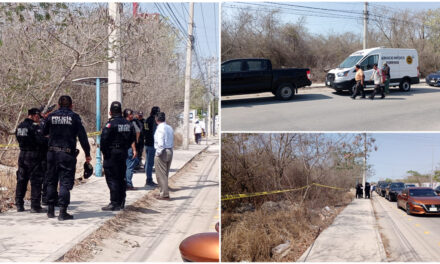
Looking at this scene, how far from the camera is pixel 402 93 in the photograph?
53.3 ft

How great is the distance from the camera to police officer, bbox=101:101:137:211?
7.36 m

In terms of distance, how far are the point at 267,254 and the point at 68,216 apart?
13.5 ft

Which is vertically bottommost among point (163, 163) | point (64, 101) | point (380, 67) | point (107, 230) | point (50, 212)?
point (107, 230)

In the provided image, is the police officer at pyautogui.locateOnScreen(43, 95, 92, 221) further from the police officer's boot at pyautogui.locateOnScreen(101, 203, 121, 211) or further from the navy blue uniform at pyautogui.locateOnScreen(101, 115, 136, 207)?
the police officer's boot at pyautogui.locateOnScreen(101, 203, 121, 211)

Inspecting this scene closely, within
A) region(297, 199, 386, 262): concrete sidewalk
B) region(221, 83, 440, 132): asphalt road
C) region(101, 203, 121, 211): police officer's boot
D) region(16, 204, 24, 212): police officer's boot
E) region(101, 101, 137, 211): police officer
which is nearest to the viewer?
region(297, 199, 386, 262): concrete sidewalk

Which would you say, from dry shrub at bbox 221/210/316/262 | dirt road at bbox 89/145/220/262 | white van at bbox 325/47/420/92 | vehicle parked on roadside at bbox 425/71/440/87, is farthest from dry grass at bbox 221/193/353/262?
vehicle parked on roadside at bbox 425/71/440/87

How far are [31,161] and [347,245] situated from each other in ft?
17.7

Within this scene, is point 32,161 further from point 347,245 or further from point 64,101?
point 347,245

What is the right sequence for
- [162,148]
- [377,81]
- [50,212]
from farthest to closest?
[377,81], [162,148], [50,212]

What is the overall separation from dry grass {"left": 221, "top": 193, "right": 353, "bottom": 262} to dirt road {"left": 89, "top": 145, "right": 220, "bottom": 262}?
66.6 inches

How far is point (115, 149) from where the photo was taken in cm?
738

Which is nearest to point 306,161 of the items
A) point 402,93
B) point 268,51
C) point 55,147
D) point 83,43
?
point 55,147

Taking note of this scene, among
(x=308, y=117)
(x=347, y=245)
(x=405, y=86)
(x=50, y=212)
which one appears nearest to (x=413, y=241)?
(x=347, y=245)

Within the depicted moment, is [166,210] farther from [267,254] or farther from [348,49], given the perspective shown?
[348,49]
